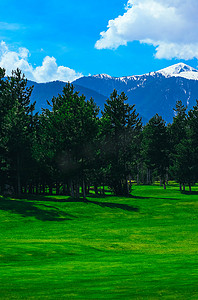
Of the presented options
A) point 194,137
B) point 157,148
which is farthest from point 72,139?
point 194,137

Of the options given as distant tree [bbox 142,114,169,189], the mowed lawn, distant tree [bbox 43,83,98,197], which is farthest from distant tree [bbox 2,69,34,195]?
distant tree [bbox 142,114,169,189]

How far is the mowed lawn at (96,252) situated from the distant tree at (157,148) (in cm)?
4184

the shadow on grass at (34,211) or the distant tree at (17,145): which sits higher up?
the distant tree at (17,145)

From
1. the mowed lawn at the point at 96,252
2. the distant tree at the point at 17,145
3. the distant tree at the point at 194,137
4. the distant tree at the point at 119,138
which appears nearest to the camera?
the mowed lawn at the point at 96,252

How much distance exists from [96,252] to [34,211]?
23.9m

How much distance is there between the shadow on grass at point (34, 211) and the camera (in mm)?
42906

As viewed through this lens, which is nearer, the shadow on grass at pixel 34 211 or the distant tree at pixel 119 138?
the shadow on grass at pixel 34 211

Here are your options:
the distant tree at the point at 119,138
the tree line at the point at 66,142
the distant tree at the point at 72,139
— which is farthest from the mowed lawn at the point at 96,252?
the distant tree at the point at 119,138

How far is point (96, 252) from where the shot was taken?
23172 mm

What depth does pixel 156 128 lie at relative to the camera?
92000 millimetres

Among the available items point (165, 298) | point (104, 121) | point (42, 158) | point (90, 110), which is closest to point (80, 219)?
point (42, 158)

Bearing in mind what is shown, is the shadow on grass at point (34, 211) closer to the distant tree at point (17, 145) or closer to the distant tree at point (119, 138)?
the distant tree at point (17, 145)

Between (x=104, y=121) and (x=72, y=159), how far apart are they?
498 inches

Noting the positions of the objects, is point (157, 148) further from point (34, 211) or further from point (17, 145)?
point (34, 211)
